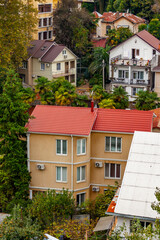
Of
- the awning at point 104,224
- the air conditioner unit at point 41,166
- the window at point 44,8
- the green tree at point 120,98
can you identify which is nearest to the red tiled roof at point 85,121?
the air conditioner unit at point 41,166

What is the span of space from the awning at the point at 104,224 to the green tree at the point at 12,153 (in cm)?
549

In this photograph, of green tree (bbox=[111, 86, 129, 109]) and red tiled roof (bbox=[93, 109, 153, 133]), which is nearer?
red tiled roof (bbox=[93, 109, 153, 133])

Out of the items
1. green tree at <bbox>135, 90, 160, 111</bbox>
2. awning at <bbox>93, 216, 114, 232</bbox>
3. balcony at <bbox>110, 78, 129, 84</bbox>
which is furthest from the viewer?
balcony at <bbox>110, 78, 129, 84</bbox>

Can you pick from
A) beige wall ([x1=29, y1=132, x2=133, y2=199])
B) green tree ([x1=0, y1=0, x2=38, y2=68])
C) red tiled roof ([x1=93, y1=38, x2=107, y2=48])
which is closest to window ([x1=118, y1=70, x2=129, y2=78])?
green tree ([x1=0, y1=0, x2=38, y2=68])

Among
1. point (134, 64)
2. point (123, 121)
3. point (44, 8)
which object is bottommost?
point (123, 121)

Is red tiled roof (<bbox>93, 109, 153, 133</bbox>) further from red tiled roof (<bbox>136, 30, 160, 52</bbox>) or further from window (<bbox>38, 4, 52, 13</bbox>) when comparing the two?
window (<bbox>38, 4, 52, 13</bbox>)

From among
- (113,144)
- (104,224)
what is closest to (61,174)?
(113,144)

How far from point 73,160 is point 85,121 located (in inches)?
97.8

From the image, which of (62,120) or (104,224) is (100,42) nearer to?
(62,120)

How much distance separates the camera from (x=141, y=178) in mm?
23031

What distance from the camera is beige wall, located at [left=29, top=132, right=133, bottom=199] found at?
A: 29266 millimetres

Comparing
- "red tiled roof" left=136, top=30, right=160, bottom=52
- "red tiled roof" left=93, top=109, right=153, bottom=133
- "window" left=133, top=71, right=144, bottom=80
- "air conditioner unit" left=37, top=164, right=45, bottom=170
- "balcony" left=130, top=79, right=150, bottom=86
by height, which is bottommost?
"air conditioner unit" left=37, top=164, right=45, bottom=170

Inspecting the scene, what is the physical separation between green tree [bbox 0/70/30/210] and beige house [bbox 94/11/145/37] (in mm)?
37783

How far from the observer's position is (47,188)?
29.8 m
